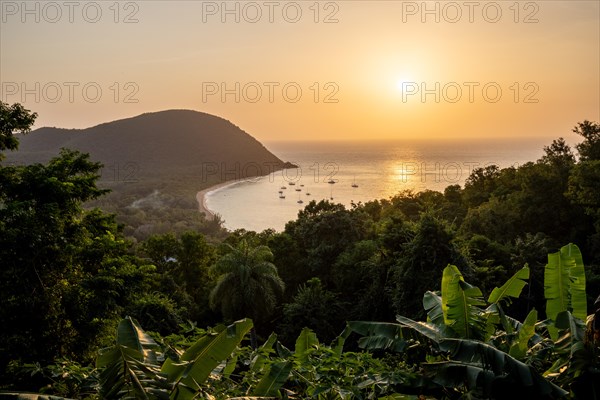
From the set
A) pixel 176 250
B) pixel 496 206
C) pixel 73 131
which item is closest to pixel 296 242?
pixel 176 250

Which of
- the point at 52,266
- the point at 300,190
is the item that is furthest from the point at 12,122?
the point at 300,190

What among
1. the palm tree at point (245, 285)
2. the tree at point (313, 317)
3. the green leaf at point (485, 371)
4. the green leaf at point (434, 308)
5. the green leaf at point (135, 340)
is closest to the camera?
the green leaf at point (485, 371)

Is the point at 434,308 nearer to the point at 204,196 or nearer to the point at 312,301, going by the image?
the point at 312,301

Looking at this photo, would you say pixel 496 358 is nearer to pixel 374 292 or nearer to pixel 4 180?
pixel 4 180

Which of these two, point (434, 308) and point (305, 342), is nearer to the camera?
point (434, 308)

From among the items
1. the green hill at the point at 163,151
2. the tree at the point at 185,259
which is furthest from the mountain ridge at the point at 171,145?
the tree at the point at 185,259

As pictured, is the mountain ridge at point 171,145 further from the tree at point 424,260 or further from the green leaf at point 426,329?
the green leaf at point 426,329

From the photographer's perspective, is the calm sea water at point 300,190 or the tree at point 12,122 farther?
the calm sea water at point 300,190
